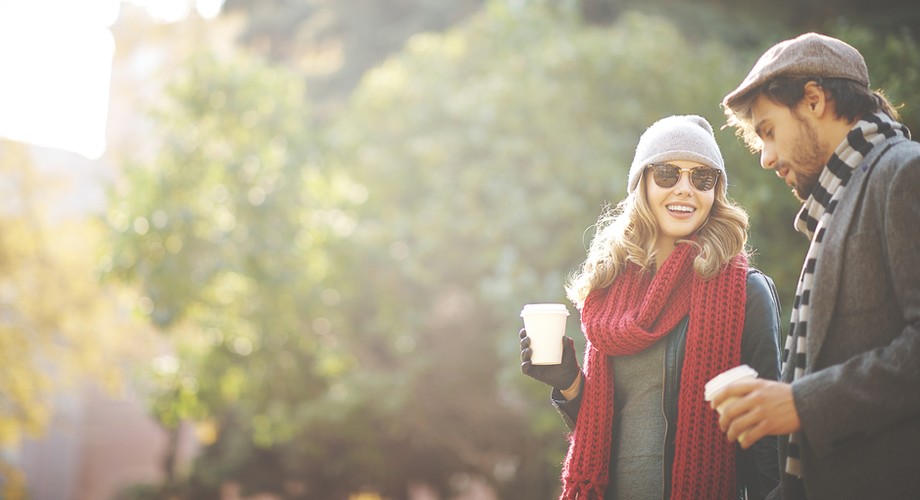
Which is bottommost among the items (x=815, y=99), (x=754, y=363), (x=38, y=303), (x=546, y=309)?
(x=754, y=363)

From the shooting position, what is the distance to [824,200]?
7.15 feet

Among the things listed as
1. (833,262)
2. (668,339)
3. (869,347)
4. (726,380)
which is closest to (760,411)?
(726,380)

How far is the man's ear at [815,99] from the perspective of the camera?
2.15m

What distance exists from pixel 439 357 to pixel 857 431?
9.33 meters

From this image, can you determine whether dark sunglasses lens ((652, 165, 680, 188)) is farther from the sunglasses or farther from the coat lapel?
the coat lapel

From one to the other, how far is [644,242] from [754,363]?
1.70 ft

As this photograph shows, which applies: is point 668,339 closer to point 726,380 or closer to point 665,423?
point 665,423

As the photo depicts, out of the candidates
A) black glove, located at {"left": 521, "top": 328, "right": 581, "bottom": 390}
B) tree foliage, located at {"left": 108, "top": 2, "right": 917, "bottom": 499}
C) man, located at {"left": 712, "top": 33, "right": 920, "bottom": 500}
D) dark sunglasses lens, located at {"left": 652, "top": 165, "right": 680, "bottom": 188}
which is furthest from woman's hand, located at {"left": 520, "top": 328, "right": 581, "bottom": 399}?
tree foliage, located at {"left": 108, "top": 2, "right": 917, "bottom": 499}

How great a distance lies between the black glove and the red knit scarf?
2.1 inches

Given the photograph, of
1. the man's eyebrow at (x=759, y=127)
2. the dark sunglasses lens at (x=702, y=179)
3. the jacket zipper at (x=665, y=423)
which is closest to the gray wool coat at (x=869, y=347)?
the man's eyebrow at (x=759, y=127)

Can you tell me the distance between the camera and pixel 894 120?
7.07 ft

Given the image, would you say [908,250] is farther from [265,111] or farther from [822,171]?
[265,111]

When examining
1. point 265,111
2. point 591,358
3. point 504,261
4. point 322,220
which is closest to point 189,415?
point 322,220

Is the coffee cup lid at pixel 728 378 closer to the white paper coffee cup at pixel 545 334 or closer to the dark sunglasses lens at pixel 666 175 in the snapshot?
the white paper coffee cup at pixel 545 334
